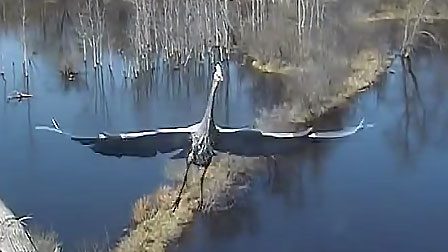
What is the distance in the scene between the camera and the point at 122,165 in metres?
10.8

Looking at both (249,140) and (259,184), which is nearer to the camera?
(249,140)

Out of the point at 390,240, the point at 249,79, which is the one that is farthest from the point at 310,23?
the point at 390,240

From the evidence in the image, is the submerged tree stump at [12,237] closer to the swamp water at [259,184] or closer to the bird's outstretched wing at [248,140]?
the bird's outstretched wing at [248,140]

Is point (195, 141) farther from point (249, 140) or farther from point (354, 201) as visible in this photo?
point (354, 201)

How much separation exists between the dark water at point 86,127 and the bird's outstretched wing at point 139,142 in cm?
159

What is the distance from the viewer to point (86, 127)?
12.2 meters

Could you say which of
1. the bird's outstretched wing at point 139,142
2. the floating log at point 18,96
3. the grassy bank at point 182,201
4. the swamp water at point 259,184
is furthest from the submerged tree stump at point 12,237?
the floating log at point 18,96

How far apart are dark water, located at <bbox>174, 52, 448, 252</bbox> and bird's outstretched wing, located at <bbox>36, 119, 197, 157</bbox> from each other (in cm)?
150

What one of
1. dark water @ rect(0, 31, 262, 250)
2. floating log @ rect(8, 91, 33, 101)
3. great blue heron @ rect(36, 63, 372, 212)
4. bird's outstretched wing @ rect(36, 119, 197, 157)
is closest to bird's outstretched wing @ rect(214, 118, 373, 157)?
great blue heron @ rect(36, 63, 372, 212)

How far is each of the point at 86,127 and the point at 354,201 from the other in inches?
177

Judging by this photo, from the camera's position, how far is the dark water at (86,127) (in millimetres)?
9602

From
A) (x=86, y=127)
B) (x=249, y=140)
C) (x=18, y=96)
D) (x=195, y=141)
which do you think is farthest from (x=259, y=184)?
(x=18, y=96)

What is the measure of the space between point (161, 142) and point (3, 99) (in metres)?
6.48

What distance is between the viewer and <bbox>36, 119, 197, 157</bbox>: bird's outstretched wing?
25.0 feet
